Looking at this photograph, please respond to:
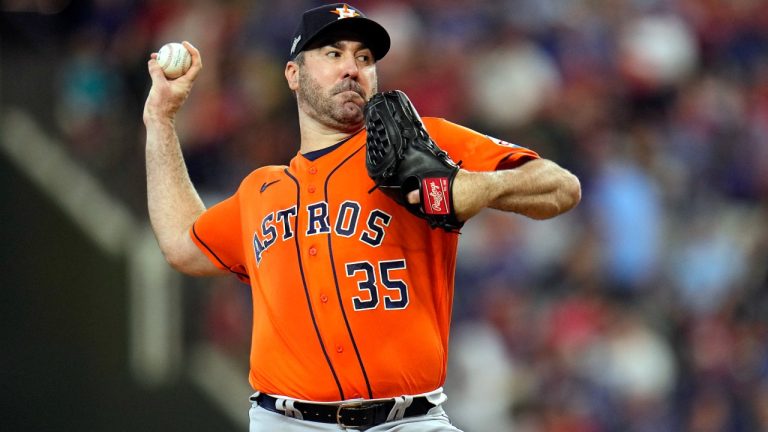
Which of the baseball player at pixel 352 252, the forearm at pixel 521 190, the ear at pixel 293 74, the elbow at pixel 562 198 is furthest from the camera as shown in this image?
the ear at pixel 293 74

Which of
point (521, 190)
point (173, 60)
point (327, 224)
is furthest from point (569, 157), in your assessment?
point (521, 190)

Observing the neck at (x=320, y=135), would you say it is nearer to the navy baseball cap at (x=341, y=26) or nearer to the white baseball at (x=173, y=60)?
the navy baseball cap at (x=341, y=26)

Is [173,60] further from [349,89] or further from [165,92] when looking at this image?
[349,89]

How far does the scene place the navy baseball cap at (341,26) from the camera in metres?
4.23

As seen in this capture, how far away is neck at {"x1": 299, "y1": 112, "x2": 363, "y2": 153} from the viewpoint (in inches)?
170

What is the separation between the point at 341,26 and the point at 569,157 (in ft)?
15.5

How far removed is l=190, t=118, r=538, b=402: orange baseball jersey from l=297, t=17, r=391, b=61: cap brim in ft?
Answer: 1.21

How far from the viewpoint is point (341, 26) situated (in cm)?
425

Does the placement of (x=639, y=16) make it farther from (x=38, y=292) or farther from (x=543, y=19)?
(x=38, y=292)

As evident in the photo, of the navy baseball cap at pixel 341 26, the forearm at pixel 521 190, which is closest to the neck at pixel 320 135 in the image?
the navy baseball cap at pixel 341 26

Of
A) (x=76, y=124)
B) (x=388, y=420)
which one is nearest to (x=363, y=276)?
(x=388, y=420)

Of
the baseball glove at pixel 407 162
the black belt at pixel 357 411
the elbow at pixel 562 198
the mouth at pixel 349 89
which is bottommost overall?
the black belt at pixel 357 411

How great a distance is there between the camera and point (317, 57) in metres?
4.30

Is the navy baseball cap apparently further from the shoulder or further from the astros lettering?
the astros lettering
